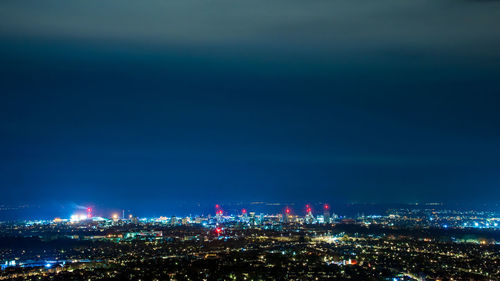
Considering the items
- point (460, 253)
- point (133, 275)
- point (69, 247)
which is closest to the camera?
point (133, 275)

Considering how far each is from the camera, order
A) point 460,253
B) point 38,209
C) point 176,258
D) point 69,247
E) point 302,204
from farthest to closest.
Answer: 1. point 302,204
2. point 38,209
3. point 69,247
4. point 460,253
5. point 176,258

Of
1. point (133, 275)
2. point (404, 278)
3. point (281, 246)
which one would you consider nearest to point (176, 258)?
point (133, 275)

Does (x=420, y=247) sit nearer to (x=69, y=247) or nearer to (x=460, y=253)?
(x=460, y=253)

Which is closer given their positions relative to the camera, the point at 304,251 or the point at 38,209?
the point at 304,251

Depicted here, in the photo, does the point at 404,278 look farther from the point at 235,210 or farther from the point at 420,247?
the point at 235,210

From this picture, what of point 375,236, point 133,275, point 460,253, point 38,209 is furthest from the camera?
point 38,209

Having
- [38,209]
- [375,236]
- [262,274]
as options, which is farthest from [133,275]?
[38,209]

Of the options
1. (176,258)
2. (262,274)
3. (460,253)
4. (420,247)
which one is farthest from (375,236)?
(262,274)

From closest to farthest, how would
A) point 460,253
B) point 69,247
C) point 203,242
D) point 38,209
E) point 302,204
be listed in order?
point 460,253 → point 69,247 → point 203,242 → point 38,209 → point 302,204
